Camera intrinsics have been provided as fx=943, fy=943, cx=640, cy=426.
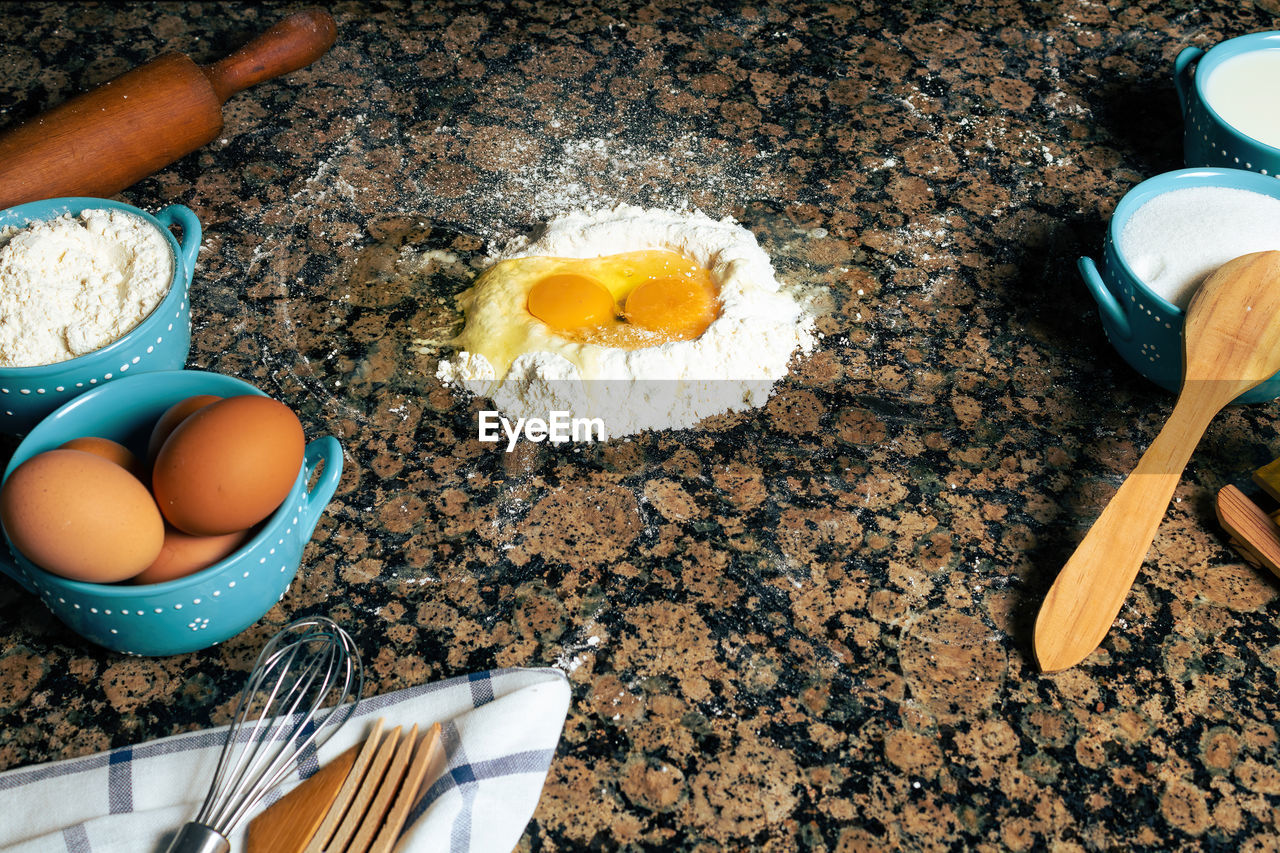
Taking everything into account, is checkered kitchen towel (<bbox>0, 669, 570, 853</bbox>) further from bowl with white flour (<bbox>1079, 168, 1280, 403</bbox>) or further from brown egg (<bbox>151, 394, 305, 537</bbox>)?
bowl with white flour (<bbox>1079, 168, 1280, 403</bbox>)

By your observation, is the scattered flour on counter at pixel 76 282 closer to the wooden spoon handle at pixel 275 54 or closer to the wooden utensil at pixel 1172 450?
the wooden spoon handle at pixel 275 54

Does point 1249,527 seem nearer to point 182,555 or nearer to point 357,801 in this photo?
point 357,801

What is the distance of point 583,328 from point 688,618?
35 centimetres

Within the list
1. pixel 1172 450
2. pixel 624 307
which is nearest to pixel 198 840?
pixel 624 307

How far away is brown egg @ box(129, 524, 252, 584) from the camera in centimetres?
73

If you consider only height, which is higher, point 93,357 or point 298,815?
point 93,357

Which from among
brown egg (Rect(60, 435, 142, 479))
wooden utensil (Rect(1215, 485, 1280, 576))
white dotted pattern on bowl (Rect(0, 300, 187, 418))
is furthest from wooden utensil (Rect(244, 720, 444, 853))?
wooden utensil (Rect(1215, 485, 1280, 576))

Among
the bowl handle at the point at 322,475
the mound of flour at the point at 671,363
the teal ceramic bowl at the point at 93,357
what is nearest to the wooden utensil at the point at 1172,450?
the mound of flour at the point at 671,363

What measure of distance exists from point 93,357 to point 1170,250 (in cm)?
107

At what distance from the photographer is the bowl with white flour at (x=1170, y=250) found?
0.97 m

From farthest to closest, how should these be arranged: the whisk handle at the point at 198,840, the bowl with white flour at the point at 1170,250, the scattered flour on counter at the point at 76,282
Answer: the bowl with white flour at the point at 1170,250 < the scattered flour on counter at the point at 76,282 < the whisk handle at the point at 198,840

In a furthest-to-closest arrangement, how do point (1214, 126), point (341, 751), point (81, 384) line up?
1. point (1214, 126)
2. point (81, 384)
3. point (341, 751)

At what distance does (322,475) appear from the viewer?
83cm

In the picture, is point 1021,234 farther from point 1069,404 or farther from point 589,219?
point 589,219
